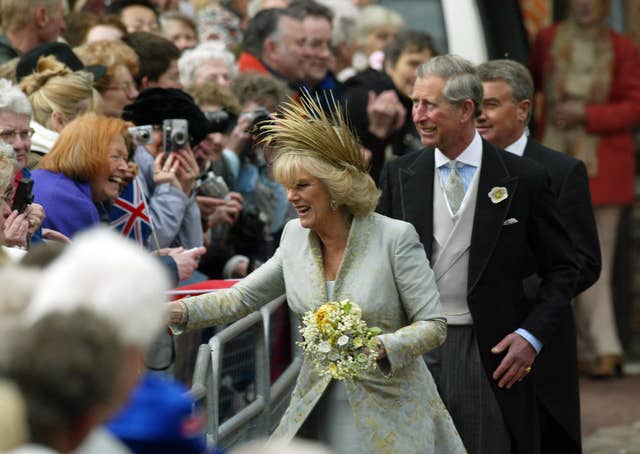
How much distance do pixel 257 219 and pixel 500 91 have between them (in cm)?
173

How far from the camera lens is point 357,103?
8953 mm

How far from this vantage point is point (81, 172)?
5680 mm

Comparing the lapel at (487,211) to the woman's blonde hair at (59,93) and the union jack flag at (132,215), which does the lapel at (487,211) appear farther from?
the woman's blonde hair at (59,93)

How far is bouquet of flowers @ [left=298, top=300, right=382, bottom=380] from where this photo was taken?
453cm

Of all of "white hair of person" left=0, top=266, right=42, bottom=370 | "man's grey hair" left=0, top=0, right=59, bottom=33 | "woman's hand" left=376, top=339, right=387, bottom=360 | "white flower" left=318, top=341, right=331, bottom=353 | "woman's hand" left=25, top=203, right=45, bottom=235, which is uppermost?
"white hair of person" left=0, top=266, right=42, bottom=370

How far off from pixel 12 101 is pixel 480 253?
188 centimetres

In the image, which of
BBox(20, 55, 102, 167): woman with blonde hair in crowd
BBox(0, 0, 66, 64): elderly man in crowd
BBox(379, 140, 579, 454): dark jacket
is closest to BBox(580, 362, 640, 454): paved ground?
BBox(379, 140, 579, 454): dark jacket

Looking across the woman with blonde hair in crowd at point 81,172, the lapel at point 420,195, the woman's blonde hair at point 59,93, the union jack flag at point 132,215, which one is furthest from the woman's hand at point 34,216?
the lapel at point 420,195

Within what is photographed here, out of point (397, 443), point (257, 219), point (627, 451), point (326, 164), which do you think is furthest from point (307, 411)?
point (627, 451)

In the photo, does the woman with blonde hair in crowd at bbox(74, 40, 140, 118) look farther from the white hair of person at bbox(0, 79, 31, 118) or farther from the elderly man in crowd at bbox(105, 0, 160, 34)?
the elderly man in crowd at bbox(105, 0, 160, 34)

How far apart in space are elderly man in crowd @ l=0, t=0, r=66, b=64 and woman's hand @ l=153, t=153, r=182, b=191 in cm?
140

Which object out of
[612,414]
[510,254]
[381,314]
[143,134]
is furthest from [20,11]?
[612,414]

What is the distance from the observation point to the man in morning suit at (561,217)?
587 centimetres

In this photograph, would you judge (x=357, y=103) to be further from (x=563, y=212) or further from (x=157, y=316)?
(x=157, y=316)
